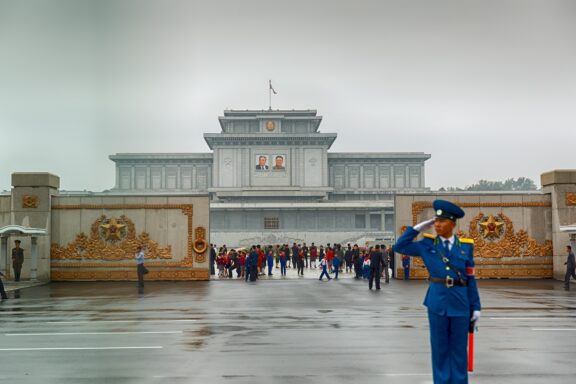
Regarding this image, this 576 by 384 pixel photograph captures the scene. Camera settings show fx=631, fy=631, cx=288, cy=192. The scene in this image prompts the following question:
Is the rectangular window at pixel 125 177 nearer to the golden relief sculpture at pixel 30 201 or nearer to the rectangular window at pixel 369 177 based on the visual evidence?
the rectangular window at pixel 369 177

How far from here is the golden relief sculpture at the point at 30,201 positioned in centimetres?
2403

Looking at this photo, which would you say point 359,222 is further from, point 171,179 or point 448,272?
point 448,272

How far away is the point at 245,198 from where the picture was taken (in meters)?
77.1

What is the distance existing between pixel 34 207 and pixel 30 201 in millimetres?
273

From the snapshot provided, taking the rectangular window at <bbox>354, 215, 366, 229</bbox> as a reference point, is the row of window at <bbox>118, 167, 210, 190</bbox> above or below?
above

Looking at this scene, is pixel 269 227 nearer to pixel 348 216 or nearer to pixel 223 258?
pixel 348 216

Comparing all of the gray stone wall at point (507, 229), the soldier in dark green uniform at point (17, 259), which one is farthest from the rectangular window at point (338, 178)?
the soldier in dark green uniform at point (17, 259)

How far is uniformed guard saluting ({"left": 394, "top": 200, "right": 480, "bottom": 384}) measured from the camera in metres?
5.92

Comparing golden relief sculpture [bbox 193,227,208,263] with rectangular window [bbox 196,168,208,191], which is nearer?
golden relief sculpture [bbox 193,227,208,263]

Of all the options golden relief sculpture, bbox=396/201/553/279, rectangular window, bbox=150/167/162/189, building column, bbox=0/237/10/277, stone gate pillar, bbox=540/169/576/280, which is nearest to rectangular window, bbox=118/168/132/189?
rectangular window, bbox=150/167/162/189

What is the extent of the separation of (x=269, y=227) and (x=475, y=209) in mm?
43567

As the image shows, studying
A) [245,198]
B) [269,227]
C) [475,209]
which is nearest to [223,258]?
[475,209]

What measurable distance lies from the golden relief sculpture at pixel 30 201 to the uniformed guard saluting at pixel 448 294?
20.8 metres

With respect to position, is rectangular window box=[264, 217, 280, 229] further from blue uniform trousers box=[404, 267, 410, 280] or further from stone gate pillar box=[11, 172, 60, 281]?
stone gate pillar box=[11, 172, 60, 281]
